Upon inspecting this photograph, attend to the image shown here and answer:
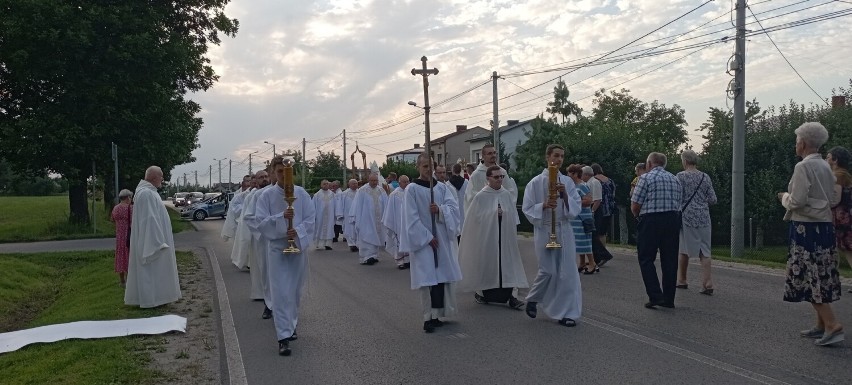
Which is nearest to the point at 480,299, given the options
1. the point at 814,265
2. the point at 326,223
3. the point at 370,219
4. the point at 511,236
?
the point at 511,236

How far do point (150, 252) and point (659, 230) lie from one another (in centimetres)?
668

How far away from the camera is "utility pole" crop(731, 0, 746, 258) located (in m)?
18.0

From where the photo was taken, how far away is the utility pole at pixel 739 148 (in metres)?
18.0

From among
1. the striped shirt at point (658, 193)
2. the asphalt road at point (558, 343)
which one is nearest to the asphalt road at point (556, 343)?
the asphalt road at point (558, 343)

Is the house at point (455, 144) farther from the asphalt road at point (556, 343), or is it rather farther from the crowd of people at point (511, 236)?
the asphalt road at point (556, 343)

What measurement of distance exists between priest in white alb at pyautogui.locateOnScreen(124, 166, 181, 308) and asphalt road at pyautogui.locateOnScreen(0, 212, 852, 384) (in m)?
0.92

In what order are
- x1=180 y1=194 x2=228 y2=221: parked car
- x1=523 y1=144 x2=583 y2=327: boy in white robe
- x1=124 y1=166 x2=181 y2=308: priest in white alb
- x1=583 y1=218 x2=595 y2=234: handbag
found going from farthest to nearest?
x1=180 y1=194 x2=228 y2=221: parked car, x1=583 y1=218 x2=595 y2=234: handbag, x1=124 y1=166 x2=181 y2=308: priest in white alb, x1=523 y1=144 x2=583 y2=327: boy in white robe

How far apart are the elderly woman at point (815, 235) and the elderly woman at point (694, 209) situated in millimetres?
3318

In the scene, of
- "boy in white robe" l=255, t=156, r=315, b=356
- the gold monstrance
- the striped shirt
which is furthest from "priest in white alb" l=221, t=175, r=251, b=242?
the striped shirt

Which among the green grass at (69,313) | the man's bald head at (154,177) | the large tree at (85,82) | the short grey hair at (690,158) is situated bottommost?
the green grass at (69,313)

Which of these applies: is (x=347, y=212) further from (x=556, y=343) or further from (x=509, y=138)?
(x=509, y=138)

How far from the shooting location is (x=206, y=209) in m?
46.6

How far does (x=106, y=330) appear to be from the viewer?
8.60m

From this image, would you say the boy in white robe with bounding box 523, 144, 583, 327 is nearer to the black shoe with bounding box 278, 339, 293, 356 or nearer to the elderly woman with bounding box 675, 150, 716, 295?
the elderly woman with bounding box 675, 150, 716, 295
